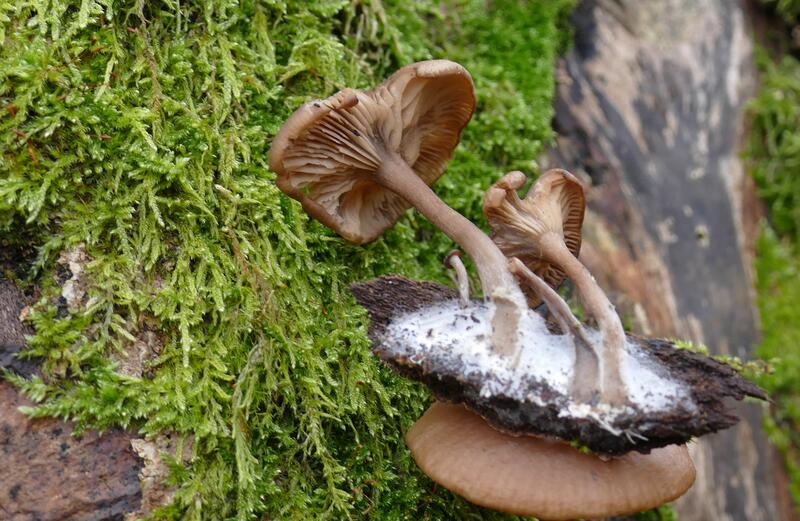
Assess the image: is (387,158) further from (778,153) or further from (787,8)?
(787,8)

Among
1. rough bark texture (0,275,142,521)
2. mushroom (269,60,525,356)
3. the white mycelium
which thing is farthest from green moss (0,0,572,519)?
the white mycelium

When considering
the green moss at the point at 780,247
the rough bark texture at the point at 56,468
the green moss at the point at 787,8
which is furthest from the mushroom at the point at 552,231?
the green moss at the point at 787,8

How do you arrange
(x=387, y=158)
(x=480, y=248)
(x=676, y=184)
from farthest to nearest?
(x=676, y=184), (x=387, y=158), (x=480, y=248)

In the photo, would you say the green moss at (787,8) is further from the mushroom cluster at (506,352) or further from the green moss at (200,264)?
the green moss at (200,264)

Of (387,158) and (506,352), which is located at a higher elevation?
(387,158)

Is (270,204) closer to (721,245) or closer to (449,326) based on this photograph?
(449,326)

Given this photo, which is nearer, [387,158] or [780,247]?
[387,158]

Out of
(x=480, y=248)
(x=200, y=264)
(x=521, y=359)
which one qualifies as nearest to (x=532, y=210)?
(x=480, y=248)
